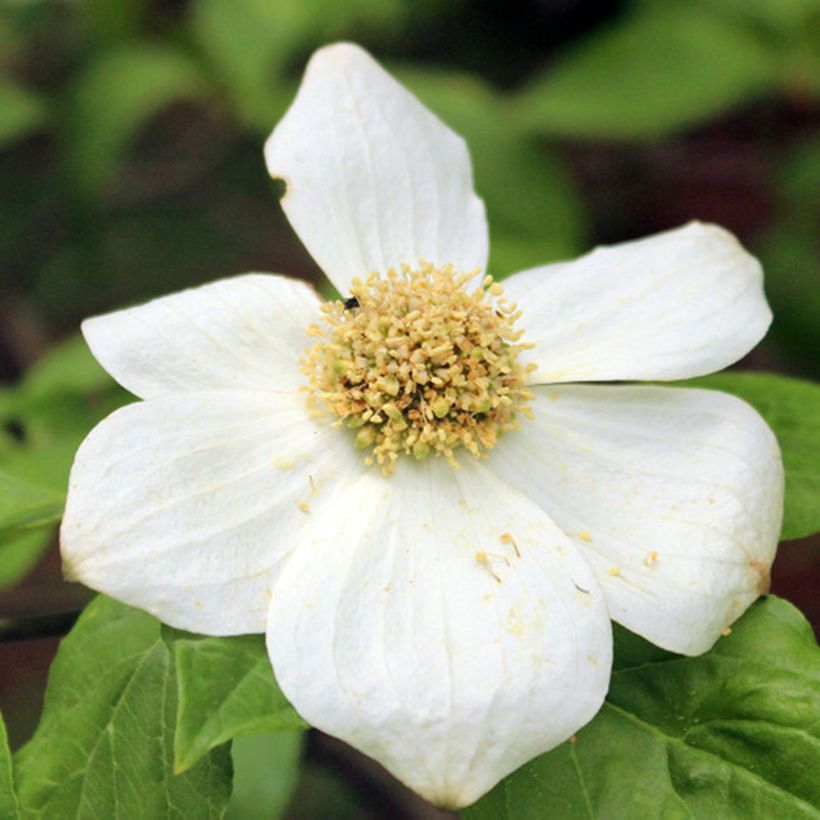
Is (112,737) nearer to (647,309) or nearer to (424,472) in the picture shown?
(424,472)

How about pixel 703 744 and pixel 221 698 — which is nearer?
pixel 221 698

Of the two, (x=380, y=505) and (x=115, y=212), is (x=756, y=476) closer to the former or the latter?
(x=380, y=505)

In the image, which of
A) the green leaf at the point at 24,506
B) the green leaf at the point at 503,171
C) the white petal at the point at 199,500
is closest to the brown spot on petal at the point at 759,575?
the white petal at the point at 199,500

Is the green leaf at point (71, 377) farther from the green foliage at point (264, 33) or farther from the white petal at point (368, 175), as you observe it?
the green foliage at point (264, 33)

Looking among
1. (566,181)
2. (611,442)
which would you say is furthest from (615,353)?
(566,181)

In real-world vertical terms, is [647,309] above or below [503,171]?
above

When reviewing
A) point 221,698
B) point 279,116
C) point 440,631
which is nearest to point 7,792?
point 221,698

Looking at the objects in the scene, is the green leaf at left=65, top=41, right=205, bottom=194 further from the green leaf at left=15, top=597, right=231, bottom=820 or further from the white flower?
the green leaf at left=15, top=597, right=231, bottom=820

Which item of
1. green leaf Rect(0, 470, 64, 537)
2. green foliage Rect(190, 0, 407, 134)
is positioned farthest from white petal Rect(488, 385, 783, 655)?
→ green foliage Rect(190, 0, 407, 134)
